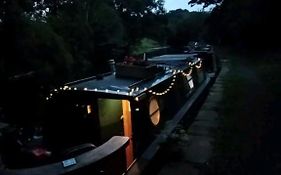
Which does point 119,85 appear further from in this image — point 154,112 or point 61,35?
point 61,35

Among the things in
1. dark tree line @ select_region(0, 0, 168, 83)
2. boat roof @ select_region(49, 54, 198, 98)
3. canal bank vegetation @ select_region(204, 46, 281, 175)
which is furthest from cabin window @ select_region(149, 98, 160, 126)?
dark tree line @ select_region(0, 0, 168, 83)

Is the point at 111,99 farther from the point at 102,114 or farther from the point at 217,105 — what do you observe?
the point at 217,105

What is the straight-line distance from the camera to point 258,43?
90.5ft

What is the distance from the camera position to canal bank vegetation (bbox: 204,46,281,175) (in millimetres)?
6754

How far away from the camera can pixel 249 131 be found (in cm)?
879

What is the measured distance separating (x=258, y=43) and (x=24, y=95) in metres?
19.1

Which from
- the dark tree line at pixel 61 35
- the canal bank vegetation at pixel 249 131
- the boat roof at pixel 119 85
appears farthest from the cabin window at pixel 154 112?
the dark tree line at pixel 61 35

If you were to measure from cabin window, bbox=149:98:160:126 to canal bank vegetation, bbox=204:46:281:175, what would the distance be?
1.50m

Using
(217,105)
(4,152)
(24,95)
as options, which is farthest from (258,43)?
(4,152)

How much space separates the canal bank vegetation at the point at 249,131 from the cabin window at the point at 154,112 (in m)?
1.50

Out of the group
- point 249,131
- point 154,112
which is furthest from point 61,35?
point 249,131

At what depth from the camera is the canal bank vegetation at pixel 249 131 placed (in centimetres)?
675

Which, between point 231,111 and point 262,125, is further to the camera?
point 231,111

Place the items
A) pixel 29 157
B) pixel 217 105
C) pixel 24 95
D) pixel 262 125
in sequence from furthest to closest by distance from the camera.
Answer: pixel 24 95 < pixel 217 105 < pixel 262 125 < pixel 29 157
